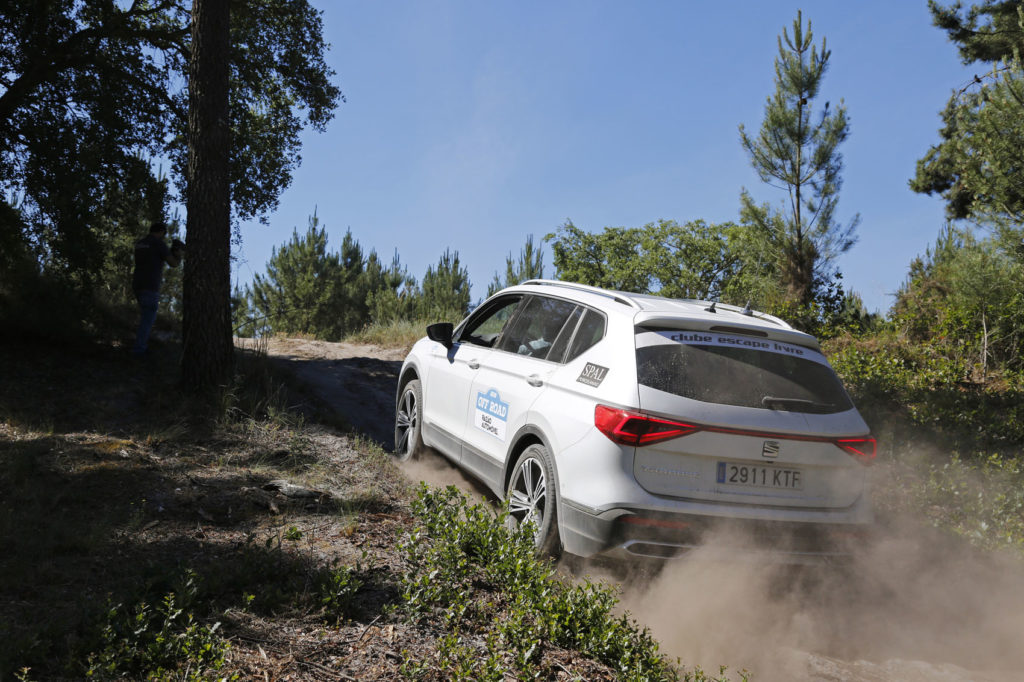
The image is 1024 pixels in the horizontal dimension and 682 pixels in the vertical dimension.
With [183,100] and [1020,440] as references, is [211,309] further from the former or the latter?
[1020,440]

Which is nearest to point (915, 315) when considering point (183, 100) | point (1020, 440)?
point (1020, 440)

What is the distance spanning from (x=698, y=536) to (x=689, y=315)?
1288mm

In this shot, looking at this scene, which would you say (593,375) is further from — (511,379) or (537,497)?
(511,379)

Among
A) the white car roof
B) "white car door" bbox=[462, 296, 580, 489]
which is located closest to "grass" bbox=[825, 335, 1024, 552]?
the white car roof

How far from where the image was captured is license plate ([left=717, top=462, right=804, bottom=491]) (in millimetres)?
3898

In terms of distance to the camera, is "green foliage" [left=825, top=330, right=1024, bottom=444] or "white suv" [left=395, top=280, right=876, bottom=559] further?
"green foliage" [left=825, top=330, right=1024, bottom=444]

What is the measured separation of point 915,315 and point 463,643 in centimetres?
1070

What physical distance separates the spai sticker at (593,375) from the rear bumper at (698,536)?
72 cm

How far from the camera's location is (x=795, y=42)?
17719 mm

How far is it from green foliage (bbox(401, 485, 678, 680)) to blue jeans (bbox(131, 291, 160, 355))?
7198 millimetres

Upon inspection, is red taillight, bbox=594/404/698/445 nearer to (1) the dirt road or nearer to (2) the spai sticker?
(2) the spai sticker

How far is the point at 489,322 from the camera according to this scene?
257 inches

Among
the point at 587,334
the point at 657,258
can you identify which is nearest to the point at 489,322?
the point at 587,334

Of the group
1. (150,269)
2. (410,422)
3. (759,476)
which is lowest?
(410,422)
